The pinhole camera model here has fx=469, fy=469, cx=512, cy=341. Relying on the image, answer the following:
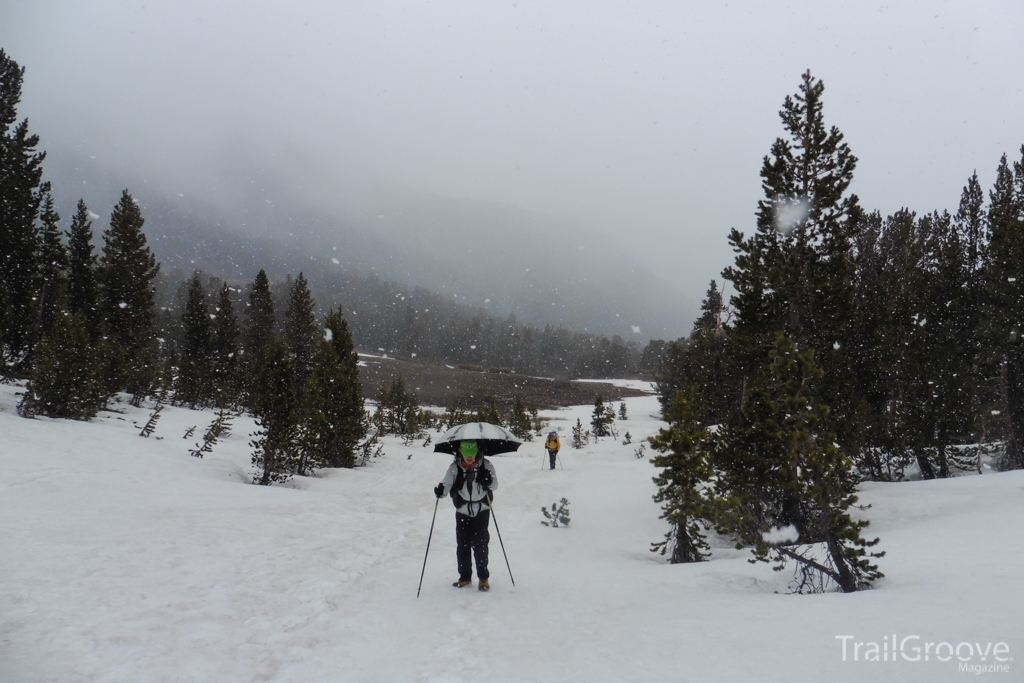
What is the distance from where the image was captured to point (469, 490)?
6.89 m

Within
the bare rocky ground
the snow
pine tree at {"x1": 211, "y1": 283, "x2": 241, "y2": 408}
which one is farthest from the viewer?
the bare rocky ground

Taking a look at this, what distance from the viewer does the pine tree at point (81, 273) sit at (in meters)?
33.1

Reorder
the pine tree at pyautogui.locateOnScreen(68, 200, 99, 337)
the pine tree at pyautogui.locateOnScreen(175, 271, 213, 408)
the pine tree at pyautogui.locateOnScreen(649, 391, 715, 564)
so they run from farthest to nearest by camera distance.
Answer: the pine tree at pyautogui.locateOnScreen(68, 200, 99, 337) < the pine tree at pyautogui.locateOnScreen(175, 271, 213, 408) < the pine tree at pyautogui.locateOnScreen(649, 391, 715, 564)

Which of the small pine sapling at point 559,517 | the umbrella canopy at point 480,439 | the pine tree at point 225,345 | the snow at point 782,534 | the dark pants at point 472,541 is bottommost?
the small pine sapling at point 559,517

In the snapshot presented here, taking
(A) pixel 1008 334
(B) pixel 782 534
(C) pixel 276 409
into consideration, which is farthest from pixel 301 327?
(A) pixel 1008 334

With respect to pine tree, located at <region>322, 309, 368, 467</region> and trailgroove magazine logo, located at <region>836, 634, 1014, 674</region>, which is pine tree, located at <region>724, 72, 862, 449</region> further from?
pine tree, located at <region>322, 309, 368, 467</region>

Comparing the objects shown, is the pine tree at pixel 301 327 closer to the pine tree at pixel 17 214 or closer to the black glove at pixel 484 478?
the pine tree at pixel 17 214

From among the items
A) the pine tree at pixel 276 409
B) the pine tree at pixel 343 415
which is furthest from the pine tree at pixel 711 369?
the pine tree at pixel 276 409

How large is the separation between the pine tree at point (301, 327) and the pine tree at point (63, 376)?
678 inches

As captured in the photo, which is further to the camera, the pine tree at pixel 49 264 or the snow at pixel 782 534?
the pine tree at pixel 49 264

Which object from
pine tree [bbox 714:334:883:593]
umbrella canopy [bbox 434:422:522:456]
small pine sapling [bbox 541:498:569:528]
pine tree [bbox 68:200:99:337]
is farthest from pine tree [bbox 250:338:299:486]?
pine tree [bbox 68:200:99:337]

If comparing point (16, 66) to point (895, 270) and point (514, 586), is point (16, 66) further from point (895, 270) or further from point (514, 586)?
point (895, 270)

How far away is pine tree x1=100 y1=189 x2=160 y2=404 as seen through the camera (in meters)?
32.2

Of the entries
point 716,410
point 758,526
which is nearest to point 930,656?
point 758,526
